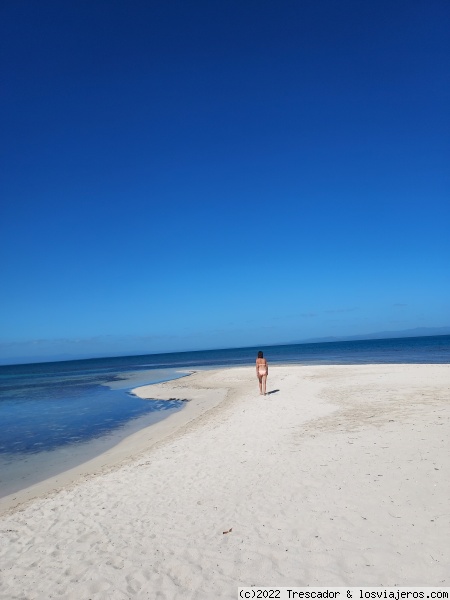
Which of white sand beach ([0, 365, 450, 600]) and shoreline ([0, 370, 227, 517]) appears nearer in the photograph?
white sand beach ([0, 365, 450, 600])

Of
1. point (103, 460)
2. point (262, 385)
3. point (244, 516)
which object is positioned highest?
point (262, 385)

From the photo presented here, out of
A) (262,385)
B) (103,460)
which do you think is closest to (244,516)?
(103,460)

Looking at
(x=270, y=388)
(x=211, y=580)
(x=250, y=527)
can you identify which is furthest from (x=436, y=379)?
(x=211, y=580)

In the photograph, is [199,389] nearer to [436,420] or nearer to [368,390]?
[368,390]

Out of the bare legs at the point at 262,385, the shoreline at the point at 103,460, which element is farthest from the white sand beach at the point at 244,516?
the bare legs at the point at 262,385

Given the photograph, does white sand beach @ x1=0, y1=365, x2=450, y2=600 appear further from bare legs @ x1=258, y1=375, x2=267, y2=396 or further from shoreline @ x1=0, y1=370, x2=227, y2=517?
bare legs @ x1=258, y1=375, x2=267, y2=396

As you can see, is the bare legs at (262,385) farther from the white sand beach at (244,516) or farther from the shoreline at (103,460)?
the white sand beach at (244,516)

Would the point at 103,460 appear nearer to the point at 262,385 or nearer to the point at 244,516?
the point at 244,516

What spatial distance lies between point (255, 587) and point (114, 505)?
3.91 meters

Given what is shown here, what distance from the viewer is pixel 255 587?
480cm

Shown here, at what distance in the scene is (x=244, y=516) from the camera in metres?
6.62

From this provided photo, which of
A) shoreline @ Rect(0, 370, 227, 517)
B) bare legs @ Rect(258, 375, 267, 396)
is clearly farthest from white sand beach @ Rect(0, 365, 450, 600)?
bare legs @ Rect(258, 375, 267, 396)

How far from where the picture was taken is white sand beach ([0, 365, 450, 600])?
4957 mm

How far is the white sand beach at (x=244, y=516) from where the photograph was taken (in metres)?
4.96
